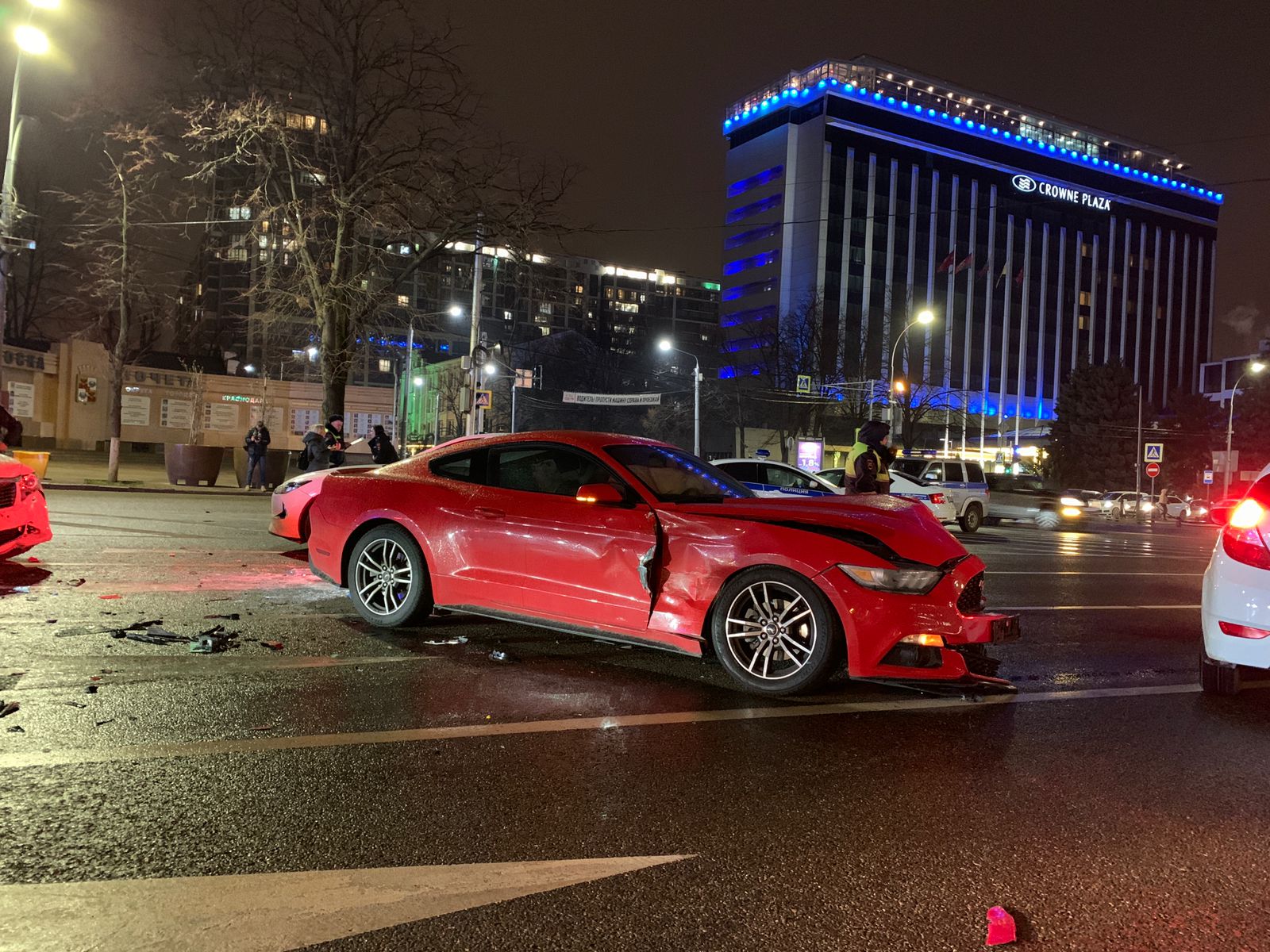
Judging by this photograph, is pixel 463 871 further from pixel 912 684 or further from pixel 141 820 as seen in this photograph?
pixel 912 684

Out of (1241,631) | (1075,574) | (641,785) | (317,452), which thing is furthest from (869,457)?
(317,452)

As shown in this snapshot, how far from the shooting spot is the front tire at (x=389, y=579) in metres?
6.43

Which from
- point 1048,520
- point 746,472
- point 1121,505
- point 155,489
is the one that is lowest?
point 1048,520

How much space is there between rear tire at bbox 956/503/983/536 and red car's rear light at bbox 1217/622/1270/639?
2008 cm

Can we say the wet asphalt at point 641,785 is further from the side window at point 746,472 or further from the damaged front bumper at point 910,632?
the side window at point 746,472

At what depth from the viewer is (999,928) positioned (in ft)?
8.25

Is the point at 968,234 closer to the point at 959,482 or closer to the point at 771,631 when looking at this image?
the point at 959,482

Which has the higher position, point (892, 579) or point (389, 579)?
point (892, 579)

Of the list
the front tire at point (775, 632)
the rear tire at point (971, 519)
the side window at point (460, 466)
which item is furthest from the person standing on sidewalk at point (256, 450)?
the front tire at point (775, 632)

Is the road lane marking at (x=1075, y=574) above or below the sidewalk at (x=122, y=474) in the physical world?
below

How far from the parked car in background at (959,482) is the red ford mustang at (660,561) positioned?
763 inches

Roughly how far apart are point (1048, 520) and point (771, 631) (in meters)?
36.4

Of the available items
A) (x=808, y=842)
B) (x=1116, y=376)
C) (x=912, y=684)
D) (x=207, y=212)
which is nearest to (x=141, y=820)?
(x=808, y=842)

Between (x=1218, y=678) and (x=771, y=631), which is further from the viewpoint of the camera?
(x=1218, y=678)
